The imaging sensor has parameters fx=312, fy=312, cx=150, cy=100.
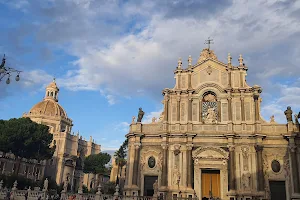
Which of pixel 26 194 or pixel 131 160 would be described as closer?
pixel 26 194

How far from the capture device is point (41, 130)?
4944cm

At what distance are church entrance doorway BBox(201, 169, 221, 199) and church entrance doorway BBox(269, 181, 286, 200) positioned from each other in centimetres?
470

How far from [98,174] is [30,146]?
24.6 metres

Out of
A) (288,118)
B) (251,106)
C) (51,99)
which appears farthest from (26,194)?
(51,99)

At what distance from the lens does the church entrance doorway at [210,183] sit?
29.5 metres

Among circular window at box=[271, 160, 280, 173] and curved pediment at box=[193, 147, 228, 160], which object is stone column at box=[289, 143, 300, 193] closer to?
circular window at box=[271, 160, 280, 173]

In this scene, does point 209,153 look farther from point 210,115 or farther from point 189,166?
point 210,115

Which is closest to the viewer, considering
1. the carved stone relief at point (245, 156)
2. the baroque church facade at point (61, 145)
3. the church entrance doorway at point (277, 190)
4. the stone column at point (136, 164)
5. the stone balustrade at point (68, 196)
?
the stone balustrade at point (68, 196)

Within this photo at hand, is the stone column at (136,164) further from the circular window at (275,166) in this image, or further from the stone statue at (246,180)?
the circular window at (275,166)

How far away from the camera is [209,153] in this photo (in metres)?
30.0

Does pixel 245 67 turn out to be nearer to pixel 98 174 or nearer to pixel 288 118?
pixel 288 118

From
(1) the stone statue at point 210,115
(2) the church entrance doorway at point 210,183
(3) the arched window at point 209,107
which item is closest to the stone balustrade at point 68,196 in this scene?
(2) the church entrance doorway at point 210,183

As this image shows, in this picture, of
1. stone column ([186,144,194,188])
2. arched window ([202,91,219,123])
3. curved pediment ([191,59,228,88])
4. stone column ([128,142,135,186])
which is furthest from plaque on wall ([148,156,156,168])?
curved pediment ([191,59,228,88])

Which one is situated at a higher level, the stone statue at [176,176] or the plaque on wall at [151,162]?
the plaque on wall at [151,162]
